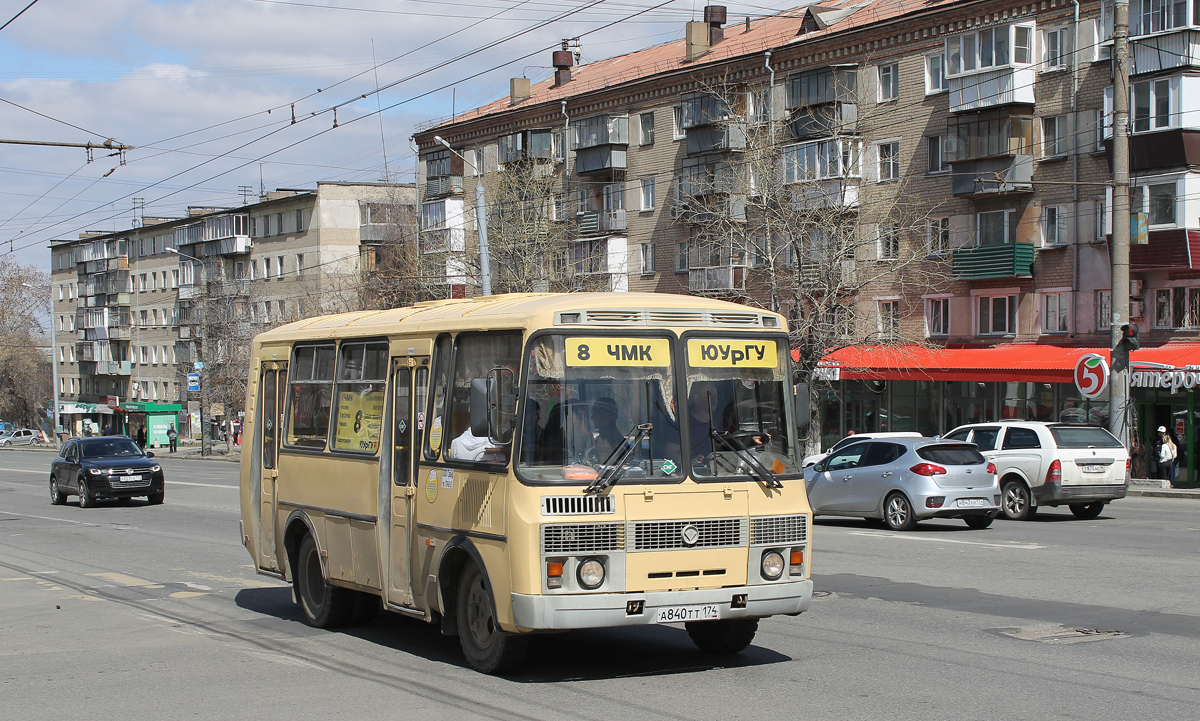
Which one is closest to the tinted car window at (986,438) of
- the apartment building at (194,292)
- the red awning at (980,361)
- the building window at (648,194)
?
the red awning at (980,361)

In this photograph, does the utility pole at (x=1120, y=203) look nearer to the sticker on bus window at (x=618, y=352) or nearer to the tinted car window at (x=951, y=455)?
the tinted car window at (x=951, y=455)

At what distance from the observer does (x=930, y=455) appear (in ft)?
65.2

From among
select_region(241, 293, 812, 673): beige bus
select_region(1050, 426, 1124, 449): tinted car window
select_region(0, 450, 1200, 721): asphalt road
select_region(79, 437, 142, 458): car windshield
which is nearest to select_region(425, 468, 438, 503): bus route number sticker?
select_region(241, 293, 812, 673): beige bus

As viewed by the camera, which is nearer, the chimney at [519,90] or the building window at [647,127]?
the building window at [647,127]

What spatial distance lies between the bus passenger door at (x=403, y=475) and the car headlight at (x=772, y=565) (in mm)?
2580

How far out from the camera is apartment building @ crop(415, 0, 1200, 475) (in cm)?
3566

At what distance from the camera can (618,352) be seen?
836cm

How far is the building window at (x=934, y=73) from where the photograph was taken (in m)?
42.7

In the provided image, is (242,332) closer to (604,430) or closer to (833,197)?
(833,197)

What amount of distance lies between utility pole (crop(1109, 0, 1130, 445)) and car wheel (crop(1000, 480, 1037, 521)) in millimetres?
8259

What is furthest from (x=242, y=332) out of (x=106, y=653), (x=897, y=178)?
(x=106, y=653)

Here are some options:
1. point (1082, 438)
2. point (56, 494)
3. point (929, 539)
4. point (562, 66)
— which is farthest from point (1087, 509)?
point (562, 66)

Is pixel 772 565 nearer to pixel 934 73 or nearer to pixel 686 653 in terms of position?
pixel 686 653

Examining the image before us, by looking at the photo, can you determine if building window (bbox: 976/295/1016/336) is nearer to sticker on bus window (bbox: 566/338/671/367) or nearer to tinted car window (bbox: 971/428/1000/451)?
tinted car window (bbox: 971/428/1000/451)
